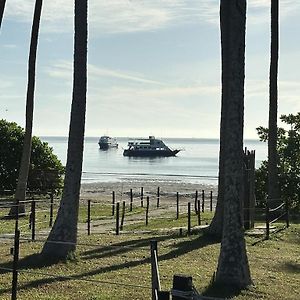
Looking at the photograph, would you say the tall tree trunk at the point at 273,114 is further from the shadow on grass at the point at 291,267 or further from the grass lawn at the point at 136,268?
the shadow on grass at the point at 291,267

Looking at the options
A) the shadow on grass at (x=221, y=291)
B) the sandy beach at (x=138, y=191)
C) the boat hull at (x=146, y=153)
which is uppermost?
the boat hull at (x=146, y=153)

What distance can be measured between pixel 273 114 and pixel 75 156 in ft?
40.9

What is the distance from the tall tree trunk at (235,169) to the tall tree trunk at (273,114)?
12.4 m

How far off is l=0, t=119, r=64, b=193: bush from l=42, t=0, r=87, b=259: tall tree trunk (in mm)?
17738

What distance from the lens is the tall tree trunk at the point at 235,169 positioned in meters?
9.88

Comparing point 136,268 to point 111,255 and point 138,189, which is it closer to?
point 111,255

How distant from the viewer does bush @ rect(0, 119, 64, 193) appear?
30094mm

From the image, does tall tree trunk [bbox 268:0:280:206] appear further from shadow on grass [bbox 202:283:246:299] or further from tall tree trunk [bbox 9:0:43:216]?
shadow on grass [bbox 202:283:246:299]

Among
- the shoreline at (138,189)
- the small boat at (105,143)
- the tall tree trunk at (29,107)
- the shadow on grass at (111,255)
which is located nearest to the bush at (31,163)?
the shoreline at (138,189)

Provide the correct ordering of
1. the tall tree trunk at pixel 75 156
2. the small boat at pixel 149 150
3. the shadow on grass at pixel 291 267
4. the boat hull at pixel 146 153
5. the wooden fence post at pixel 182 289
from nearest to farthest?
the wooden fence post at pixel 182 289, the shadow on grass at pixel 291 267, the tall tree trunk at pixel 75 156, the boat hull at pixel 146 153, the small boat at pixel 149 150

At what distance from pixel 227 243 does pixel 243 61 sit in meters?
3.23

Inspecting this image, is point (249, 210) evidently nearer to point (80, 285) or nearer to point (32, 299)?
point (80, 285)

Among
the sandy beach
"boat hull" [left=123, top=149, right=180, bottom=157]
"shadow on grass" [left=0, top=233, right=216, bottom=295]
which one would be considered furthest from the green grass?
"boat hull" [left=123, top=149, right=180, bottom=157]

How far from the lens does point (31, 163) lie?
31359mm
